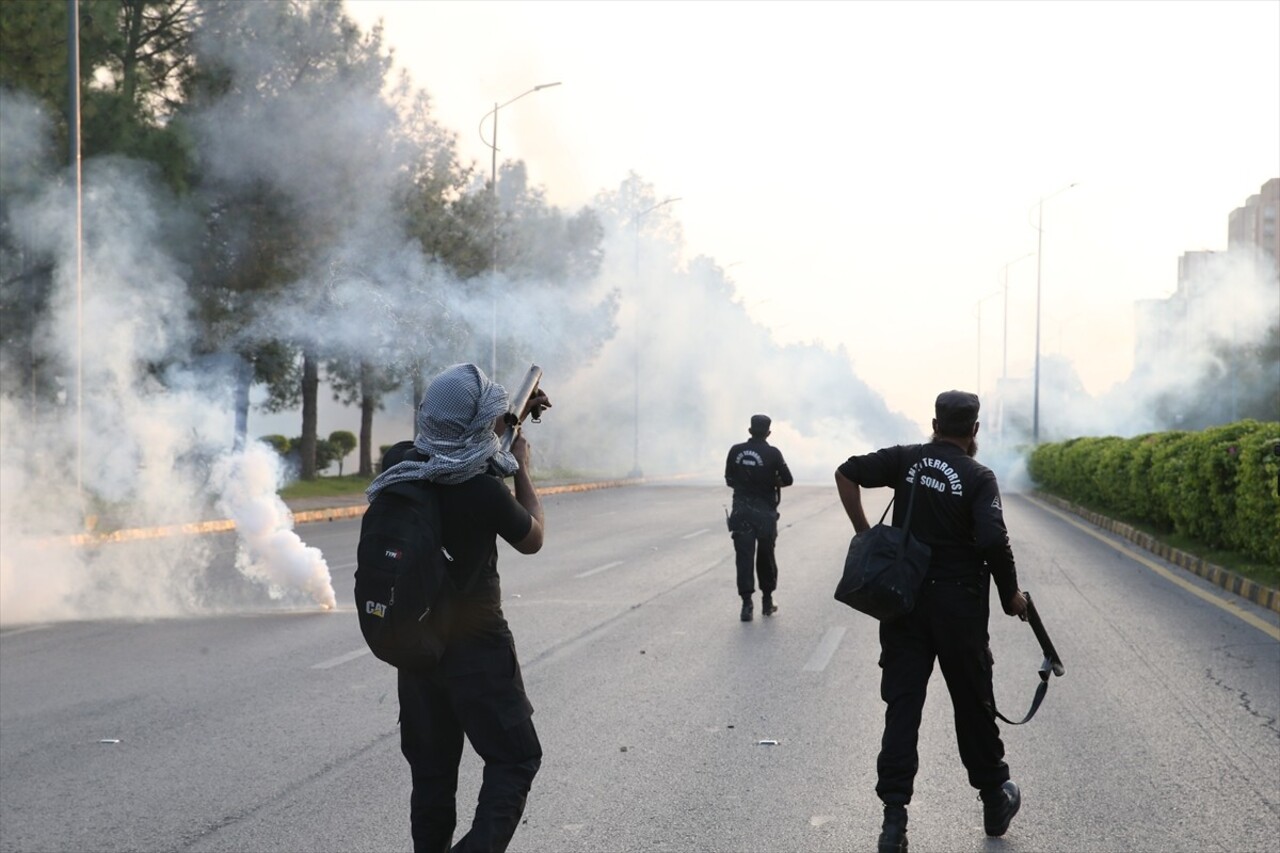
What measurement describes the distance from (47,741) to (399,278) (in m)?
17.3

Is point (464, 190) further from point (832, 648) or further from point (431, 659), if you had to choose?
point (431, 659)

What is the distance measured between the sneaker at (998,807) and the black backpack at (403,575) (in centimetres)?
244

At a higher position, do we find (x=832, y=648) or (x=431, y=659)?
(x=431, y=659)

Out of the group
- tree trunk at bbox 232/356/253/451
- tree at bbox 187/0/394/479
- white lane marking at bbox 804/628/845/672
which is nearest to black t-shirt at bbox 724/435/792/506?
white lane marking at bbox 804/628/845/672

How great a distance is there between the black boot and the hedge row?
10240mm

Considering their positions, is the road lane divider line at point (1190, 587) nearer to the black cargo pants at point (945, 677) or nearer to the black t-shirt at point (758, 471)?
the black t-shirt at point (758, 471)

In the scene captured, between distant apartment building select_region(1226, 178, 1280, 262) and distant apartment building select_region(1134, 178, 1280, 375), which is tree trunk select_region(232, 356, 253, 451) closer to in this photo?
distant apartment building select_region(1134, 178, 1280, 375)

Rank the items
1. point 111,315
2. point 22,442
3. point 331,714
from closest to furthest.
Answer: point 331,714 → point 22,442 → point 111,315

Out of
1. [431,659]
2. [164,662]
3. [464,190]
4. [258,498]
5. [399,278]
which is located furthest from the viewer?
[464,190]

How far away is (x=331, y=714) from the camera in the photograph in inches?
291

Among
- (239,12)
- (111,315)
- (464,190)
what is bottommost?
(111,315)

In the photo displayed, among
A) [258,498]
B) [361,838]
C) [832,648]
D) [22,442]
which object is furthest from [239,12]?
[361,838]

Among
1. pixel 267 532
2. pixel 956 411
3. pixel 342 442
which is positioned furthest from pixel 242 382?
pixel 956 411

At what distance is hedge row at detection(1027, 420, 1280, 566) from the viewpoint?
46.8 feet
